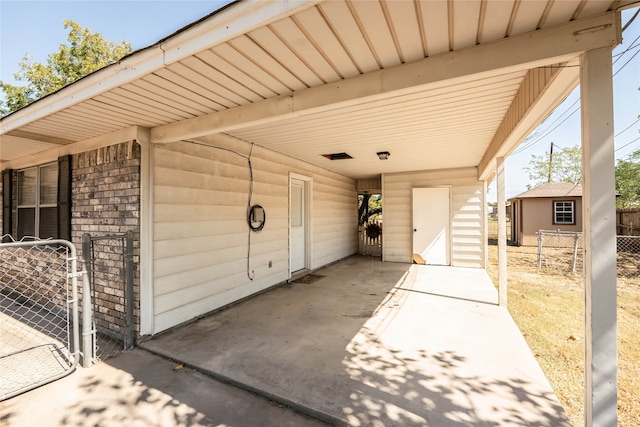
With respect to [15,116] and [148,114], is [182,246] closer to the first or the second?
[148,114]

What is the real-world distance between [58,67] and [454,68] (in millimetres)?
15338

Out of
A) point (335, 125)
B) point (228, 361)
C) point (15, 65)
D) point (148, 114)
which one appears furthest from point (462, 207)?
point (15, 65)

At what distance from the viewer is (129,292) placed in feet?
9.61

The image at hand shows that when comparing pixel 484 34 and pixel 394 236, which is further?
pixel 394 236

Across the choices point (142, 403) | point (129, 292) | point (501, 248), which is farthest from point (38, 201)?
point (501, 248)

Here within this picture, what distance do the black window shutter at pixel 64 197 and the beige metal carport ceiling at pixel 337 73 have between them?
0.42 m

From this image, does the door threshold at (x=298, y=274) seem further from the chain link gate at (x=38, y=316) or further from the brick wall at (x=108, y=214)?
the chain link gate at (x=38, y=316)

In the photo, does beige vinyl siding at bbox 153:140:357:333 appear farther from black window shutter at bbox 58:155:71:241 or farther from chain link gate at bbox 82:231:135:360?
black window shutter at bbox 58:155:71:241

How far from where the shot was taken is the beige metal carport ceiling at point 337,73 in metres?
1.39

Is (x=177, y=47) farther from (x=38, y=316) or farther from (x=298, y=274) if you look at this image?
(x=298, y=274)

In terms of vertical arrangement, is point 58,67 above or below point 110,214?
above

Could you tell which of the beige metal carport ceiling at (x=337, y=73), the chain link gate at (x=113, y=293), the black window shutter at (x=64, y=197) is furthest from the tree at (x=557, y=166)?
the black window shutter at (x=64, y=197)

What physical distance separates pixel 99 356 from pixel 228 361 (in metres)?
1.36

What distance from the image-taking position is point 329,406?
1.96 meters
